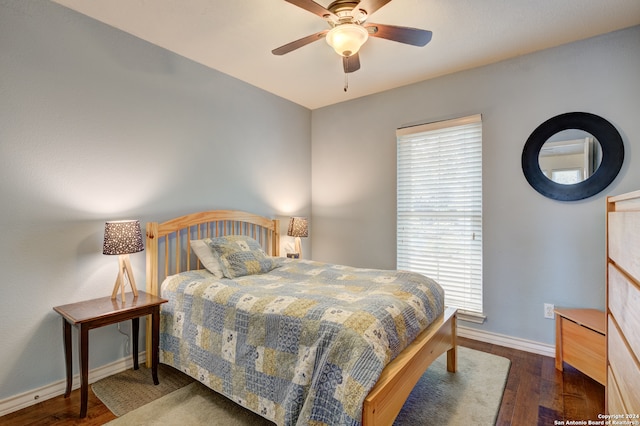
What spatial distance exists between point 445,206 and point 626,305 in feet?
7.14

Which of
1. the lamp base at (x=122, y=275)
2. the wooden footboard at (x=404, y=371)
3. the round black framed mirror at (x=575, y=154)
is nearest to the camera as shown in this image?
the wooden footboard at (x=404, y=371)

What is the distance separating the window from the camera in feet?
9.98

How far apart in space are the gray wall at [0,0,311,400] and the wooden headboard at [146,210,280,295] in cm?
14

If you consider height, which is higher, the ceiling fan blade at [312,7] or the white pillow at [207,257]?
the ceiling fan blade at [312,7]

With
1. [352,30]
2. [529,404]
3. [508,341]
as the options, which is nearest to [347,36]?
[352,30]

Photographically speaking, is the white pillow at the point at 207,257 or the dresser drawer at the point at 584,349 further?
the white pillow at the point at 207,257

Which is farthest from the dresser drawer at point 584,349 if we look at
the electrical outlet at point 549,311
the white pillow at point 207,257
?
the white pillow at point 207,257

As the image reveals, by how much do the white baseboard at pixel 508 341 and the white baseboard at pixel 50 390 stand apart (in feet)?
10.0

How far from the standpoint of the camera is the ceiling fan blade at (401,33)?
185 centimetres

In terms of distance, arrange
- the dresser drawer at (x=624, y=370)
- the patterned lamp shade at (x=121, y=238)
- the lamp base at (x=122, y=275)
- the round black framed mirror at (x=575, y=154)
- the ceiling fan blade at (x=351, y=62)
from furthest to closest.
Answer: the round black framed mirror at (x=575, y=154) < the ceiling fan blade at (x=351, y=62) < the lamp base at (x=122, y=275) < the patterned lamp shade at (x=121, y=238) < the dresser drawer at (x=624, y=370)

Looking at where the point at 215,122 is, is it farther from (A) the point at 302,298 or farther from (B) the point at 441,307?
(B) the point at 441,307

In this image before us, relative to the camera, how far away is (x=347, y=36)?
6.31 feet

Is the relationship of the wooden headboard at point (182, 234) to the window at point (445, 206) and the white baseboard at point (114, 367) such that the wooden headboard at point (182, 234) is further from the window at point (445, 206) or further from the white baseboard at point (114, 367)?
the window at point (445, 206)

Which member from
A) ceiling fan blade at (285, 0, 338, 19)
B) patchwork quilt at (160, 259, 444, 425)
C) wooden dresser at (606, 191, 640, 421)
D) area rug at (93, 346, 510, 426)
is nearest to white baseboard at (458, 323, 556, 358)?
area rug at (93, 346, 510, 426)
